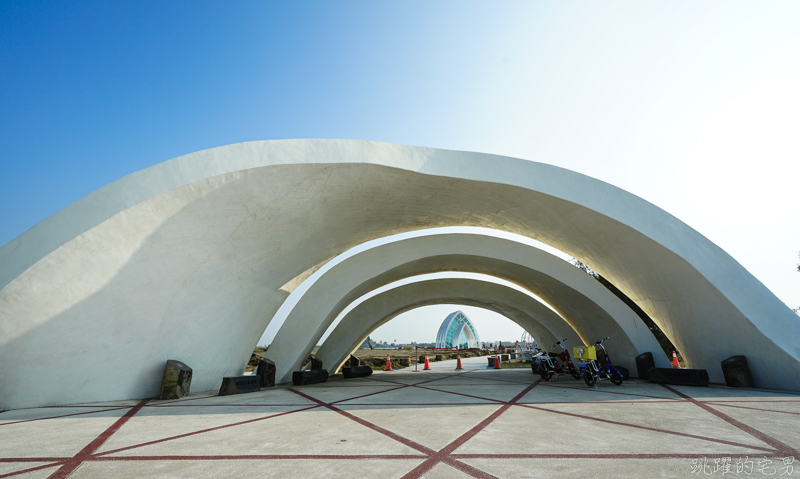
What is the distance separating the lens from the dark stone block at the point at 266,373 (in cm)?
1162

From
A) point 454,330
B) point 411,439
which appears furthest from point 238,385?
point 454,330

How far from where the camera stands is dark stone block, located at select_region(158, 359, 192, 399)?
776cm

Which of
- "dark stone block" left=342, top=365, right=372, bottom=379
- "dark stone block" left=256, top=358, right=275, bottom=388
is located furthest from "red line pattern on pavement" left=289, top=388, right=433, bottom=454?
"dark stone block" left=342, top=365, right=372, bottom=379

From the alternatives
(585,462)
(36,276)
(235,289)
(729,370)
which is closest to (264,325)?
(235,289)

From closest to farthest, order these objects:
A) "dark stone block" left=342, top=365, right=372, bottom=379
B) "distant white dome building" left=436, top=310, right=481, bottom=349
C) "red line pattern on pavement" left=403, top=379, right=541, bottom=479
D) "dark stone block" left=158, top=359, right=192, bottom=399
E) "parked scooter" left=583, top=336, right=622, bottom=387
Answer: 1. "red line pattern on pavement" left=403, top=379, right=541, bottom=479
2. "dark stone block" left=158, top=359, right=192, bottom=399
3. "parked scooter" left=583, top=336, right=622, bottom=387
4. "dark stone block" left=342, top=365, right=372, bottom=379
5. "distant white dome building" left=436, top=310, right=481, bottom=349

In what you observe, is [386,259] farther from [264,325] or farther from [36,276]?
[36,276]

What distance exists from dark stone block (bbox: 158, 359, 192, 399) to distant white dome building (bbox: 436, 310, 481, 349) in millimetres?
64990

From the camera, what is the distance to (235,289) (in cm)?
940

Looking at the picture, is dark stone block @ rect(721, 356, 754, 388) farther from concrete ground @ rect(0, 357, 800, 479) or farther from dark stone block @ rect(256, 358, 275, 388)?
dark stone block @ rect(256, 358, 275, 388)

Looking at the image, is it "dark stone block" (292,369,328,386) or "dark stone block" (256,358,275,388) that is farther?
"dark stone block" (292,369,328,386)

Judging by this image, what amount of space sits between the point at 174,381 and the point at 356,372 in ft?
32.2

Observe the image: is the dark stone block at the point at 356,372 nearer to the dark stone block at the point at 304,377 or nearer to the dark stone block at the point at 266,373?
the dark stone block at the point at 304,377

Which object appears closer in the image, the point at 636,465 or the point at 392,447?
the point at 636,465

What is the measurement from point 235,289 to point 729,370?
1258 centimetres
